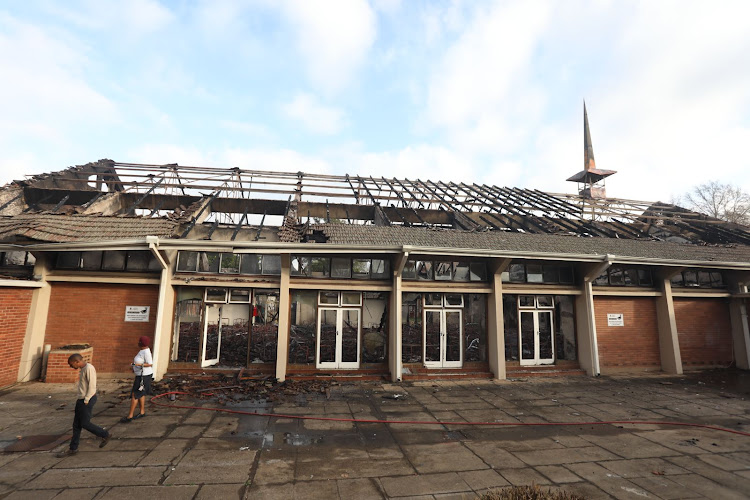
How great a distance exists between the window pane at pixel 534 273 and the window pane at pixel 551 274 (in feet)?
0.47

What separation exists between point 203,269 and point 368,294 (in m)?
4.98

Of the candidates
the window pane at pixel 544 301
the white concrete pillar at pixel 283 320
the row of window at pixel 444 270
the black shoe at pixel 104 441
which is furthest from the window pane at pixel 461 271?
the black shoe at pixel 104 441

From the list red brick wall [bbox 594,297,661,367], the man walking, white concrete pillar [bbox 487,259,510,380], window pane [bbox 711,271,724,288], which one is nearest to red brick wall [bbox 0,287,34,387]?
the man walking

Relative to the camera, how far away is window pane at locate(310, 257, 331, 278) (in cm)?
1038

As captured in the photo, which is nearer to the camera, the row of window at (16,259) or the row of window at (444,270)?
the row of window at (16,259)

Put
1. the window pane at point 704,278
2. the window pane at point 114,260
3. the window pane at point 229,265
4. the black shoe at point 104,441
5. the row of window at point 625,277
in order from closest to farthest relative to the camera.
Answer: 1. the black shoe at point 104,441
2. the window pane at point 114,260
3. the window pane at point 229,265
4. the row of window at point 625,277
5. the window pane at point 704,278

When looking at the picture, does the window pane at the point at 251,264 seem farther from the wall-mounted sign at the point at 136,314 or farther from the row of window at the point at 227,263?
the wall-mounted sign at the point at 136,314

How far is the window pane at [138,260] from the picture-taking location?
386 inches

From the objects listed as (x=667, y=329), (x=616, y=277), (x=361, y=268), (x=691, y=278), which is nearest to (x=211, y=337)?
(x=361, y=268)

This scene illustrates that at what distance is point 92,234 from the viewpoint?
8.87 meters

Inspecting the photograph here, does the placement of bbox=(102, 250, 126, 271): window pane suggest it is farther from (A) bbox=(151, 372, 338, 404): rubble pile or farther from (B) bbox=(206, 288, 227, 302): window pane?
(A) bbox=(151, 372, 338, 404): rubble pile

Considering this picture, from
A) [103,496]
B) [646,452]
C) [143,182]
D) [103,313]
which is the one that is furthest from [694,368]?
[143,182]

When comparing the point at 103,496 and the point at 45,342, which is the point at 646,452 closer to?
the point at 103,496

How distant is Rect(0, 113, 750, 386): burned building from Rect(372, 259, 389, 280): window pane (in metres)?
0.04
